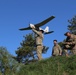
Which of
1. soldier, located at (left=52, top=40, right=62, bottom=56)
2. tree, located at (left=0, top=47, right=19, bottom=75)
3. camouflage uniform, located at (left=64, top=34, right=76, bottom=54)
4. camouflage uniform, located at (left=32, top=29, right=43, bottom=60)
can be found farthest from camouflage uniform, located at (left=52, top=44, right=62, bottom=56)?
tree, located at (left=0, top=47, right=19, bottom=75)

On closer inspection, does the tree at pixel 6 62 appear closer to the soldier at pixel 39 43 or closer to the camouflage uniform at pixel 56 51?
the soldier at pixel 39 43

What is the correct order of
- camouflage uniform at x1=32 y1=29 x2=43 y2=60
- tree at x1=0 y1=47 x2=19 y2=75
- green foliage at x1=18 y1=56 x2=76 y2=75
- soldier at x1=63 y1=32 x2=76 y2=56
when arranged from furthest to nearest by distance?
1. tree at x1=0 y1=47 x2=19 y2=75
2. camouflage uniform at x1=32 y1=29 x2=43 y2=60
3. soldier at x1=63 y1=32 x2=76 y2=56
4. green foliage at x1=18 y1=56 x2=76 y2=75

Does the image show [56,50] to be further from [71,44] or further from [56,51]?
[71,44]

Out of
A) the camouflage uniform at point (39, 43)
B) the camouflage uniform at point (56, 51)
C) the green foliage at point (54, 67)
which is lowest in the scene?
the green foliage at point (54, 67)

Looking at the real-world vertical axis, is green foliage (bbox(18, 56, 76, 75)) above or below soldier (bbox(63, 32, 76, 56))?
below

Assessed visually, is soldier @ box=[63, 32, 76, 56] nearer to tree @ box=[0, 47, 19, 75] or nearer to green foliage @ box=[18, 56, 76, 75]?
green foliage @ box=[18, 56, 76, 75]

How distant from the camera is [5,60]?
24.5 m

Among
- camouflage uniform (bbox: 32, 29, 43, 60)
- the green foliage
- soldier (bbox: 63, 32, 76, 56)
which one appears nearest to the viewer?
the green foliage

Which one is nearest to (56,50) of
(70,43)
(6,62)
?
(70,43)

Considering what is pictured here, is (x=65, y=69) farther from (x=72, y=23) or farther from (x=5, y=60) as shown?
(x=72, y=23)

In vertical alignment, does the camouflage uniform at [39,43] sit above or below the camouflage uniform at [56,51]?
above

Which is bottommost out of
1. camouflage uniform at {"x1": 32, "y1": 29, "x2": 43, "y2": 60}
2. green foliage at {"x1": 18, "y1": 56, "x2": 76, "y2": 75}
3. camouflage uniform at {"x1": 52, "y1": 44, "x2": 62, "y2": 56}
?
green foliage at {"x1": 18, "y1": 56, "x2": 76, "y2": 75}

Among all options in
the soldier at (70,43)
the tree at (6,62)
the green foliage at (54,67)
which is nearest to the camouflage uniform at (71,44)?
the soldier at (70,43)

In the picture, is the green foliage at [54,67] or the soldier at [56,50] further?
the soldier at [56,50]
